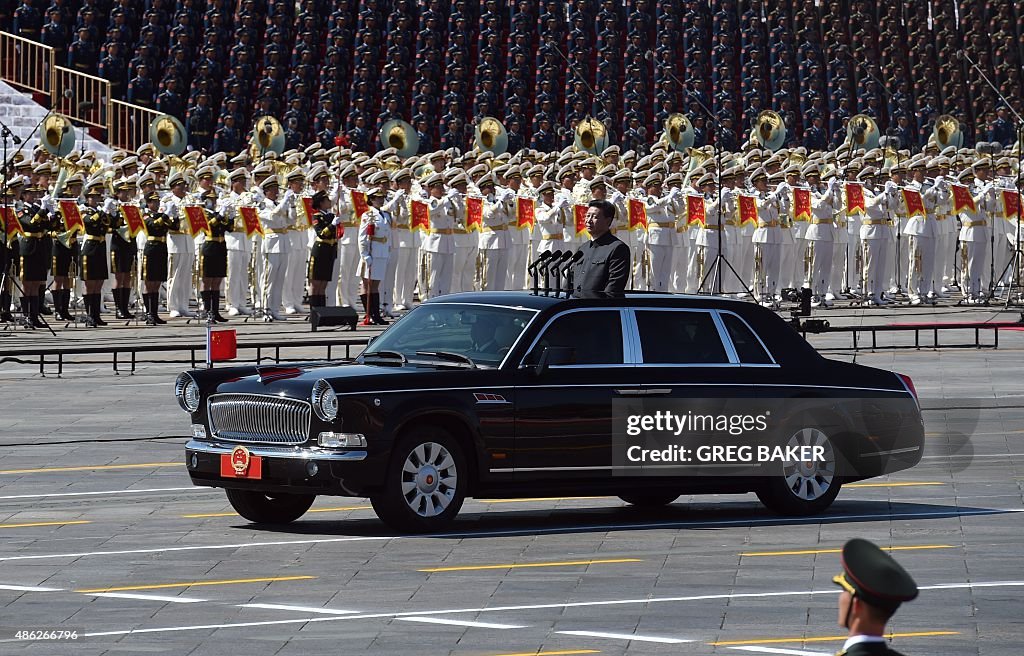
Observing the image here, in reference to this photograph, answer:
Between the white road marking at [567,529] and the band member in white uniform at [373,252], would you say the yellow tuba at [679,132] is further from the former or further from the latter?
the white road marking at [567,529]

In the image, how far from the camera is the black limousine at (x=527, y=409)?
11.5 meters

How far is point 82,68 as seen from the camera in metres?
41.2

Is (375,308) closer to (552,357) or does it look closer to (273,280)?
(273,280)

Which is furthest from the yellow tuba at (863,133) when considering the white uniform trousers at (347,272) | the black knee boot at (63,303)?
the black knee boot at (63,303)

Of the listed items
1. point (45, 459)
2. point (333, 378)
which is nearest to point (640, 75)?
point (45, 459)

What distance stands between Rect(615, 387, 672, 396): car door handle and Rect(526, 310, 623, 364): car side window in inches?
8.8

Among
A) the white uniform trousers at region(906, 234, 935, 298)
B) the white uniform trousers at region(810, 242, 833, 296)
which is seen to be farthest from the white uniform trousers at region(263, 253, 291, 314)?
the white uniform trousers at region(906, 234, 935, 298)

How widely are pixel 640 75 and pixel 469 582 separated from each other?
40.6 meters

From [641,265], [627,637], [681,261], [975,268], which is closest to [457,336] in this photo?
[627,637]

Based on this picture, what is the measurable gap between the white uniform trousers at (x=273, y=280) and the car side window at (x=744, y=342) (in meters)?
19.3

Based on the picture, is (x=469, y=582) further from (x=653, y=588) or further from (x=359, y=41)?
(x=359, y=41)

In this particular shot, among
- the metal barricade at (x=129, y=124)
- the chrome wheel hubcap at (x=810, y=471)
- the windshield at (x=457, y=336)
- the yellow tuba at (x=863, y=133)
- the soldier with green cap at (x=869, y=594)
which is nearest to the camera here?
the soldier with green cap at (x=869, y=594)

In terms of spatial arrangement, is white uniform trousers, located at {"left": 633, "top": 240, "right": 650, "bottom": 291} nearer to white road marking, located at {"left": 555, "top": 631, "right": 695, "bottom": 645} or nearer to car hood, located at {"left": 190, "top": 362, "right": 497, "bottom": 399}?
car hood, located at {"left": 190, "top": 362, "right": 497, "bottom": 399}

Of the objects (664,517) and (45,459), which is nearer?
(664,517)
